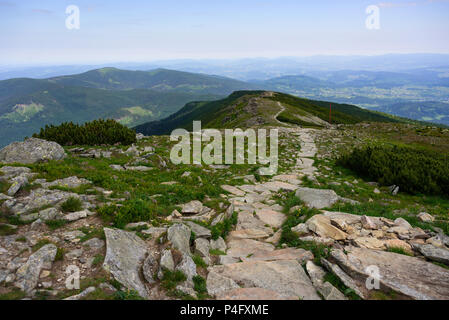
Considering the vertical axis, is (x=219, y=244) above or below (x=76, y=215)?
below

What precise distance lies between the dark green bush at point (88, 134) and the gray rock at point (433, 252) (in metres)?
23.9

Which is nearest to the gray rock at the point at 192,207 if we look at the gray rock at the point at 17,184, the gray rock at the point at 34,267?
the gray rock at the point at 34,267

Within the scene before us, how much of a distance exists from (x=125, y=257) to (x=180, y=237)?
184 centimetres

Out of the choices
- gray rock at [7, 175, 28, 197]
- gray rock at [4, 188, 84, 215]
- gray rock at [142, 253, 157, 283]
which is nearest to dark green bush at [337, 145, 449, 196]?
gray rock at [142, 253, 157, 283]

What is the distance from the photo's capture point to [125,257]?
6.47m

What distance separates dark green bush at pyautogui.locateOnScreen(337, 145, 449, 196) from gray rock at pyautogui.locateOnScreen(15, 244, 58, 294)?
1892 cm

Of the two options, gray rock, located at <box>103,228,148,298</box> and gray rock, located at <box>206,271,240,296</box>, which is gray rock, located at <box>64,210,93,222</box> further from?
gray rock, located at <box>206,271,240,296</box>

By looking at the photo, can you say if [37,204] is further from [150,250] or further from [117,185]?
[150,250]

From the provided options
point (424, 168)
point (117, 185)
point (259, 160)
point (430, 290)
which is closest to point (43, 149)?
point (117, 185)

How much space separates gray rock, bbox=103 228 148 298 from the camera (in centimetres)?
573

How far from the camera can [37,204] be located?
8312 mm

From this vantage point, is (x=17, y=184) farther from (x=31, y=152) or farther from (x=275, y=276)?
(x=275, y=276)

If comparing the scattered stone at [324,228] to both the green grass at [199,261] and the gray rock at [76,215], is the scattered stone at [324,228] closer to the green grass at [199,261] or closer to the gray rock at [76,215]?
the green grass at [199,261]

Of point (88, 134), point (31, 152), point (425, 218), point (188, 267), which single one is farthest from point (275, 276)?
point (88, 134)
